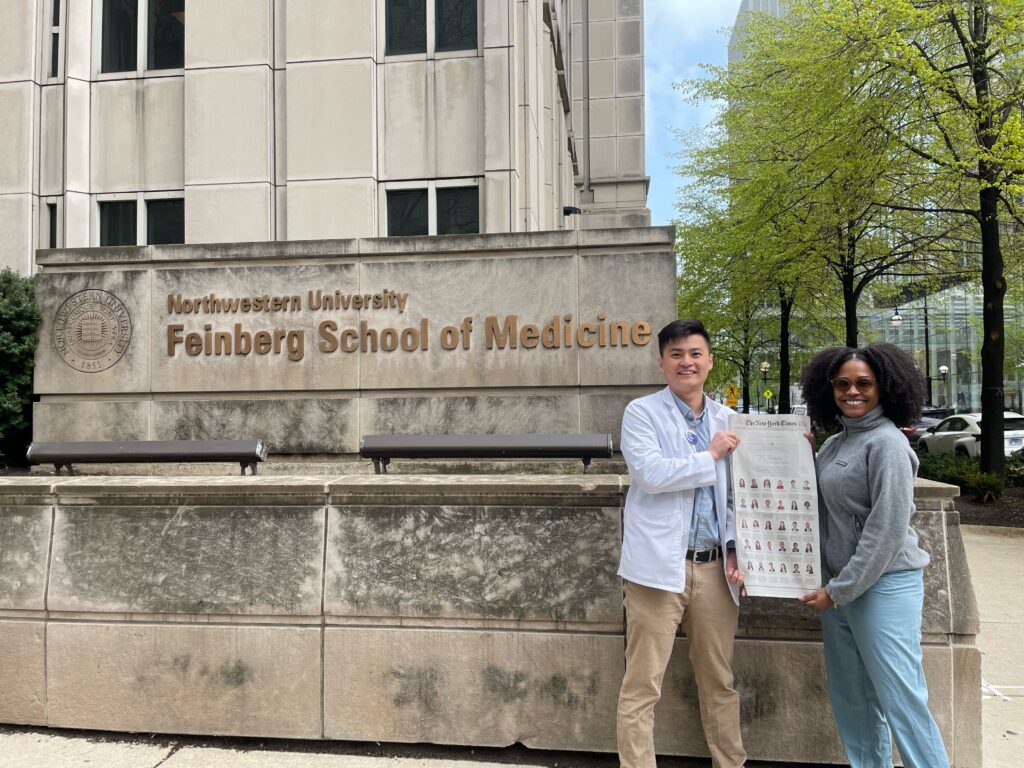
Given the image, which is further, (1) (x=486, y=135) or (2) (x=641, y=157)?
(2) (x=641, y=157)

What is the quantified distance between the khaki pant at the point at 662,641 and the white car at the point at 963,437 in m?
19.8

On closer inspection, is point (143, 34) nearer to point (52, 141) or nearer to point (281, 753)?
point (52, 141)

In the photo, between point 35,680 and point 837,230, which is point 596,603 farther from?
point 837,230

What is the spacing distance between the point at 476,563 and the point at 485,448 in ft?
5.74

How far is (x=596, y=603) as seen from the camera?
3697mm

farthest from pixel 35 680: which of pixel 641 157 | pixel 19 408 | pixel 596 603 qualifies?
pixel 641 157

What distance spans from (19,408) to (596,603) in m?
8.77

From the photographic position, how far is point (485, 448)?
5.50 m

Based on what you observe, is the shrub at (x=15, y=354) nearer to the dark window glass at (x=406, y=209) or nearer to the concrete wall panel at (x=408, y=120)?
the dark window glass at (x=406, y=209)

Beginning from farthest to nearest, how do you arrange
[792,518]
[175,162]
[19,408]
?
[175,162] < [19,408] < [792,518]

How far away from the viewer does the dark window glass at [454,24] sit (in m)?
11.9

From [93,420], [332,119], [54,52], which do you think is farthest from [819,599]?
[54,52]

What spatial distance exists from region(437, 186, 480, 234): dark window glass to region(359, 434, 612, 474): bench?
273 inches

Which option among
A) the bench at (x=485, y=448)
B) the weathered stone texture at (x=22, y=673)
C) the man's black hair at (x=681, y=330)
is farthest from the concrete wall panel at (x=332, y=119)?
the man's black hair at (x=681, y=330)
